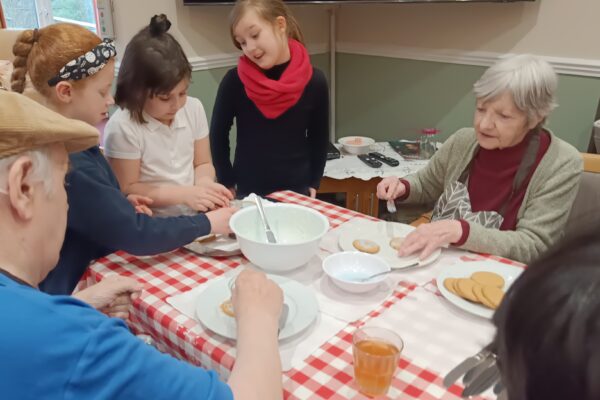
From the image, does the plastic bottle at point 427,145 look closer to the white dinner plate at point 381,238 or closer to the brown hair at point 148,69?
the white dinner plate at point 381,238

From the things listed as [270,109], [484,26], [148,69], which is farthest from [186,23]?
[484,26]

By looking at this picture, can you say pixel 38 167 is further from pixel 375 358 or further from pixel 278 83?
pixel 278 83

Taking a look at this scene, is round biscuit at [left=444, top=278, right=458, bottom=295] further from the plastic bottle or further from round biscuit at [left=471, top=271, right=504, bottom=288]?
the plastic bottle

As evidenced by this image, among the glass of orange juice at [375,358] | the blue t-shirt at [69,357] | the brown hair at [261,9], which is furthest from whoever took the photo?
the brown hair at [261,9]

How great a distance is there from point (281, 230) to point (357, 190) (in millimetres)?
1467

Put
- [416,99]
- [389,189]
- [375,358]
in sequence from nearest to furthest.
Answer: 1. [375,358]
2. [389,189]
3. [416,99]

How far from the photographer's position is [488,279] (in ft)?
3.79

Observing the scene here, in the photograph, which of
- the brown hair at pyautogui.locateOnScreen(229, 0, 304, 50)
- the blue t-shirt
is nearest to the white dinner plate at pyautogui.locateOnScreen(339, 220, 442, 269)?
the blue t-shirt

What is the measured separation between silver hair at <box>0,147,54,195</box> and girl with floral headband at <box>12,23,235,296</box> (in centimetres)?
45

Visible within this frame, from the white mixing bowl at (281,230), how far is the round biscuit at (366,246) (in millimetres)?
105

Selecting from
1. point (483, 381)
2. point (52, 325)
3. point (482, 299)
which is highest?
point (52, 325)

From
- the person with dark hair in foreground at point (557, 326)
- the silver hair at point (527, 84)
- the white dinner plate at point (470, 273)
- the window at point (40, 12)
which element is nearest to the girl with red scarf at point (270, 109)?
the silver hair at point (527, 84)

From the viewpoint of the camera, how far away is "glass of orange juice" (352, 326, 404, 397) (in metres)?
0.86

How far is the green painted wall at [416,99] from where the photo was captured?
2900mm
